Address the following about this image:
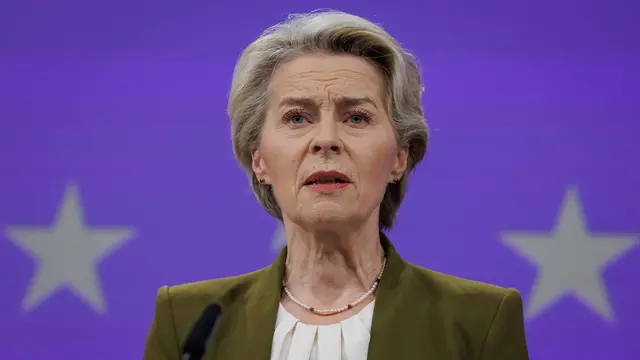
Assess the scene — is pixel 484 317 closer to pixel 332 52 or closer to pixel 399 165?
pixel 399 165

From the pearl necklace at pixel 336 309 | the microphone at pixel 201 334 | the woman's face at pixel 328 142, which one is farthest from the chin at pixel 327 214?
the microphone at pixel 201 334

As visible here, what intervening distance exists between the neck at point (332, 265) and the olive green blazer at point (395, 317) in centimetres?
4

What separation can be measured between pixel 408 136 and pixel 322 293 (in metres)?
0.34

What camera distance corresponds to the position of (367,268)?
5.97 feet

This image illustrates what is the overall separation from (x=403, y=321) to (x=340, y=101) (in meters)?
0.41

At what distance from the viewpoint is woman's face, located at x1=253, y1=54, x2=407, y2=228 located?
5.60 ft

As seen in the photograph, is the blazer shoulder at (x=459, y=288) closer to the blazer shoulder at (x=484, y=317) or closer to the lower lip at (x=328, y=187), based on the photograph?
the blazer shoulder at (x=484, y=317)

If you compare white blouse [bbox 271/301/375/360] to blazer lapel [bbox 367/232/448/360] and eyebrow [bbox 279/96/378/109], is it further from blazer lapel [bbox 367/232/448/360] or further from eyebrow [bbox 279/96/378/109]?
eyebrow [bbox 279/96/378/109]

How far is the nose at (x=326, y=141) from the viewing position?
1707 millimetres

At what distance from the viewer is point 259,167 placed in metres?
1.88

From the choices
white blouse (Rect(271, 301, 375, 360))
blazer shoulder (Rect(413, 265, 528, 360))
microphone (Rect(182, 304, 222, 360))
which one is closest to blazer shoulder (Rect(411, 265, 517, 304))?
blazer shoulder (Rect(413, 265, 528, 360))

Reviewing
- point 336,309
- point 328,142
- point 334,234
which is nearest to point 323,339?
point 336,309

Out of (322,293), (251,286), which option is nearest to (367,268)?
(322,293)

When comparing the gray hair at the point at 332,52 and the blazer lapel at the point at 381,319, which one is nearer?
the blazer lapel at the point at 381,319
